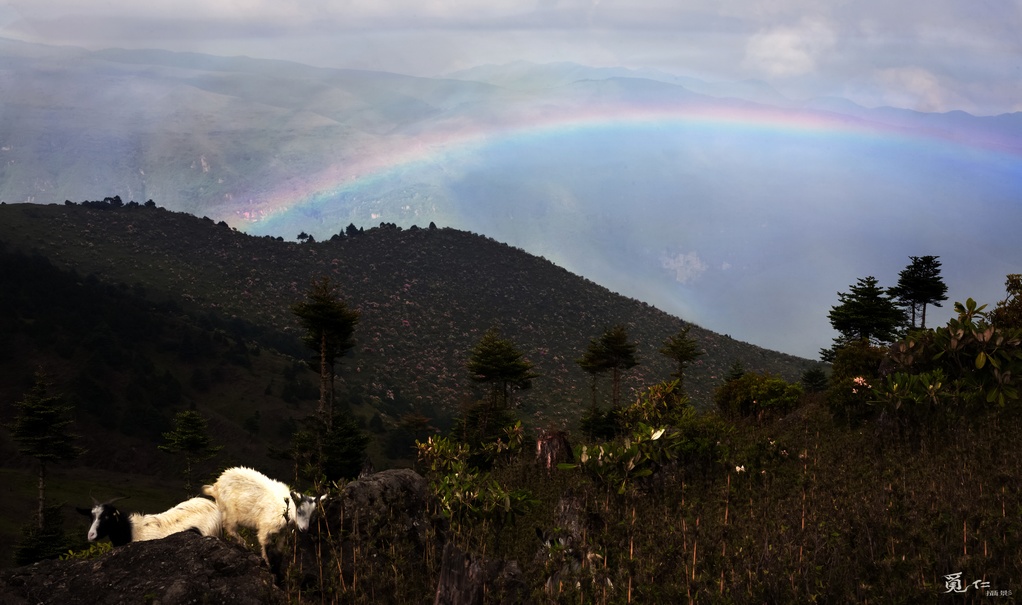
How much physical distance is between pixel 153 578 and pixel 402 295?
364 ft

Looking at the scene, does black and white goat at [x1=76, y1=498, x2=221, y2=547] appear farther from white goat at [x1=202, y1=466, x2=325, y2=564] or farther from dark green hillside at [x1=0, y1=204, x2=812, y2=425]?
dark green hillside at [x1=0, y1=204, x2=812, y2=425]

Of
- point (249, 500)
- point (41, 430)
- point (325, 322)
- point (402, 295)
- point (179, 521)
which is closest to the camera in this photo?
point (179, 521)

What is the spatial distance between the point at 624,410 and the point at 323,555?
9217mm

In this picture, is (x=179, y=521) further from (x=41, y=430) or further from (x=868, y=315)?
(x=868, y=315)

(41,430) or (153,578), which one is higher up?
(153,578)

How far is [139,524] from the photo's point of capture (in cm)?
1223

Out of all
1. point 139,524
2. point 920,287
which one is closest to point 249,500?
point 139,524

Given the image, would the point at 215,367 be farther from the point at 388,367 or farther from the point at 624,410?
the point at 624,410

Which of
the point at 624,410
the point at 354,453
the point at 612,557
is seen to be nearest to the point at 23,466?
the point at 354,453

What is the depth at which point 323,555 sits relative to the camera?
26.1 ft

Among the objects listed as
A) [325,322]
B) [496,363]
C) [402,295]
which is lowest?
[496,363]

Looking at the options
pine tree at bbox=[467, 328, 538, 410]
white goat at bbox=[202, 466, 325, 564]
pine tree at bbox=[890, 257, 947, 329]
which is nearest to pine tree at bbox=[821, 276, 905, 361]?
pine tree at bbox=[890, 257, 947, 329]

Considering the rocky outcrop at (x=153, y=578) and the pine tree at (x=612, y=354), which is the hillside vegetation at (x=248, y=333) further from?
the rocky outcrop at (x=153, y=578)

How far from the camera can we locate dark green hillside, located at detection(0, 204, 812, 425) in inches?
3602
